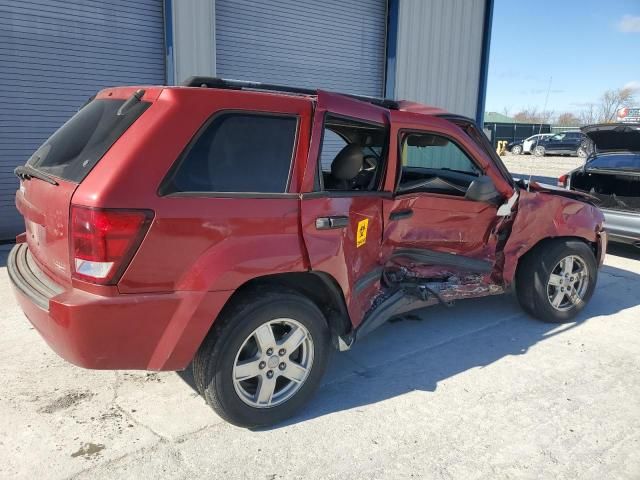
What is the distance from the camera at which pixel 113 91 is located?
3037 mm

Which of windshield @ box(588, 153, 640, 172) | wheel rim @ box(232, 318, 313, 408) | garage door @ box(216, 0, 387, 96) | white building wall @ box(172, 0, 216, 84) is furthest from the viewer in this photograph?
garage door @ box(216, 0, 387, 96)

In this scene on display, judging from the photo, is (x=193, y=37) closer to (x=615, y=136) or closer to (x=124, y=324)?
(x=615, y=136)

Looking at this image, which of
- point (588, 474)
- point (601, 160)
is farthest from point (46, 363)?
point (601, 160)

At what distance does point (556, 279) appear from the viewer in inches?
177

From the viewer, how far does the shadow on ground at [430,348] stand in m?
3.33

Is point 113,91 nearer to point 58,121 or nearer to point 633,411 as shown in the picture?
point 633,411

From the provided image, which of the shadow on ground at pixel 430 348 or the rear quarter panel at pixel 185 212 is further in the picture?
the shadow on ground at pixel 430 348

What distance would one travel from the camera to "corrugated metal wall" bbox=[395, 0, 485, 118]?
11.0 m

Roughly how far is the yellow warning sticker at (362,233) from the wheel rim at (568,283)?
210 cm

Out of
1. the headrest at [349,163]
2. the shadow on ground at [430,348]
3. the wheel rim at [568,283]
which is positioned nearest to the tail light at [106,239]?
the shadow on ground at [430,348]

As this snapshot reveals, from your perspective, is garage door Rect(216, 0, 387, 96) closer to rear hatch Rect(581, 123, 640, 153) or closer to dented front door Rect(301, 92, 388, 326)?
rear hatch Rect(581, 123, 640, 153)

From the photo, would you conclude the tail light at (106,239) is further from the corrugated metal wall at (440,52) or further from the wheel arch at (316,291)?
the corrugated metal wall at (440,52)

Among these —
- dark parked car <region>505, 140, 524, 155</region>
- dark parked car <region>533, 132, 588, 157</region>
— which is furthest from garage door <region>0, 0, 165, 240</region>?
dark parked car <region>505, 140, 524, 155</region>

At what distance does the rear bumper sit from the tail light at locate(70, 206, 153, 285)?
0.11 metres
